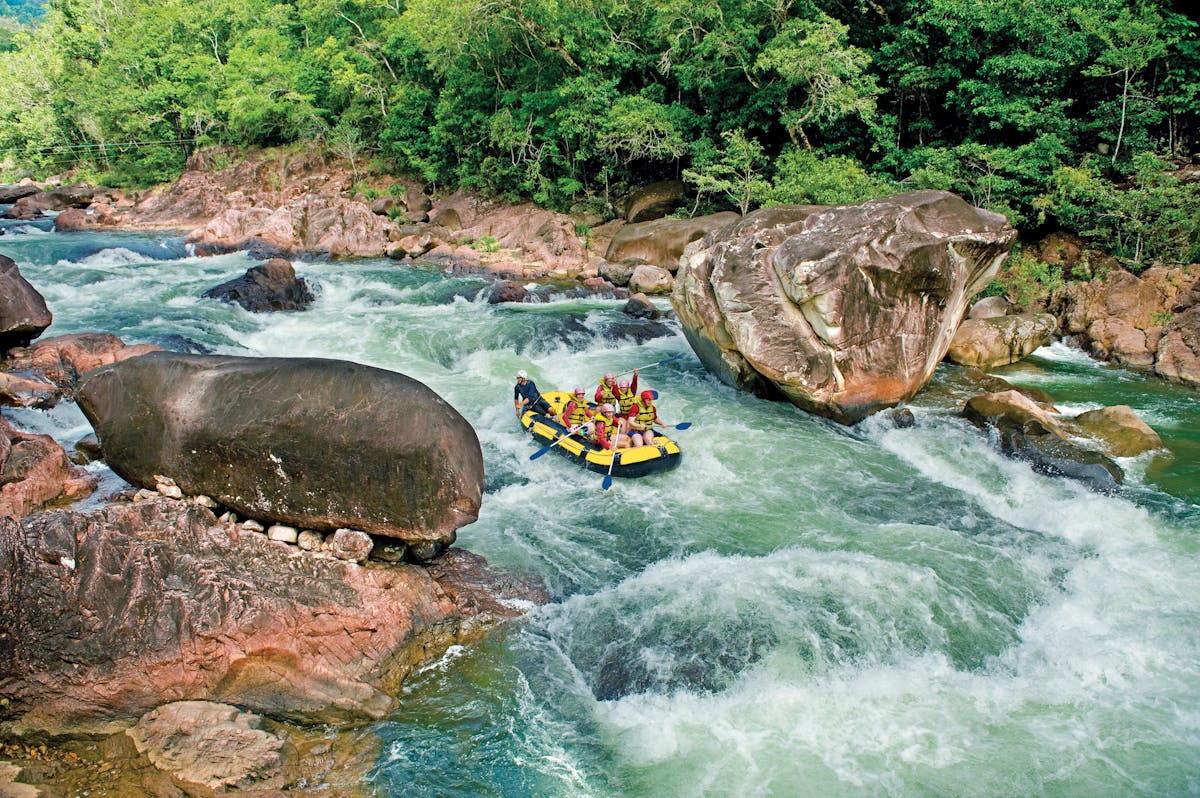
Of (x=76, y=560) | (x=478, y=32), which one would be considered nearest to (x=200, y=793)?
(x=76, y=560)

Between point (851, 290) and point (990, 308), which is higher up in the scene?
point (851, 290)

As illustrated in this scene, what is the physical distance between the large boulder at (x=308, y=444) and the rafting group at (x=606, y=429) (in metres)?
3.10

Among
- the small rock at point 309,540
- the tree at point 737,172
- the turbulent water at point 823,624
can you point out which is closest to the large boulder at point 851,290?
the turbulent water at point 823,624

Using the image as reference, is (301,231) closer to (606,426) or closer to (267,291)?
(267,291)

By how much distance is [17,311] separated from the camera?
10.4 m

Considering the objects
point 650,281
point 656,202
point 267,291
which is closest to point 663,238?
point 650,281

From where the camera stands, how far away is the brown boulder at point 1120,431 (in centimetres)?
966

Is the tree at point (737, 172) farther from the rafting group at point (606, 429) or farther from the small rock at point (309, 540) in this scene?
the small rock at point (309, 540)

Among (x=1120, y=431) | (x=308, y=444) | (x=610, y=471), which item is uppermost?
(x=308, y=444)

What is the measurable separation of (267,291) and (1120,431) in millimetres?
15481

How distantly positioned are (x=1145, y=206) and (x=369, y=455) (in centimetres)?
1505

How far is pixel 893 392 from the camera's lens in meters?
10.6

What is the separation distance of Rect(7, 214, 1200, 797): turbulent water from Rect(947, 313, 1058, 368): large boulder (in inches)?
62.3

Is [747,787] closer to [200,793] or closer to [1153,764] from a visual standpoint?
[1153,764]
